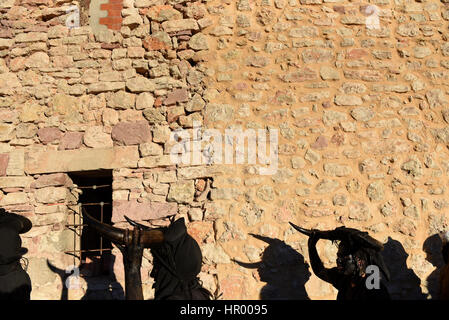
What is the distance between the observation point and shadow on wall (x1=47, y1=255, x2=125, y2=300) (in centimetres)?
575

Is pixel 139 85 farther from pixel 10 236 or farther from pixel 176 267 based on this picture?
pixel 176 267

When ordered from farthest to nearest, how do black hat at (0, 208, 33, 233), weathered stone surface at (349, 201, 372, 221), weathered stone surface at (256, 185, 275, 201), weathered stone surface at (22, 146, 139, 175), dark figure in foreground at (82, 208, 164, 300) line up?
weathered stone surface at (22, 146, 139, 175) → weathered stone surface at (256, 185, 275, 201) → weathered stone surface at (349, 201, 372, 221) → black hat at (0, 208, 33, 233) → dark figure in foreground at (82, 208, 164, 300)

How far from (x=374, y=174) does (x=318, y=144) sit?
0.57 metres

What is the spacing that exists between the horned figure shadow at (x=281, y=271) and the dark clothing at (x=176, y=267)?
3.84 ft

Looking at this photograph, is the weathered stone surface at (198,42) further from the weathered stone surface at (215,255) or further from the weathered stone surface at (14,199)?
the weathered stone surface at (14,199)

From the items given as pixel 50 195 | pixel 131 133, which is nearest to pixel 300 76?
pixel 131 133

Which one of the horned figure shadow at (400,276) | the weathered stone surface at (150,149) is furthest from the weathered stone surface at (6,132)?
the horned figure shadow at (400,276)

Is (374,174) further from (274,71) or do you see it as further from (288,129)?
(274,71)

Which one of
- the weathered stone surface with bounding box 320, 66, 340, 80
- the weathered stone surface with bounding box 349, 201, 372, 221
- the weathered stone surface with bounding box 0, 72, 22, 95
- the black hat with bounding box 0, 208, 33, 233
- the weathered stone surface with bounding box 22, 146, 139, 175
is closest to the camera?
the black hat with bounding box 0, 208, 33, 233

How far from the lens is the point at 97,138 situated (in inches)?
240

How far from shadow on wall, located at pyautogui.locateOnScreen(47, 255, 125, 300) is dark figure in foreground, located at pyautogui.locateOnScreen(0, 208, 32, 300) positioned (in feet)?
3.43

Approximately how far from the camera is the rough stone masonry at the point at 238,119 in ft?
18.3

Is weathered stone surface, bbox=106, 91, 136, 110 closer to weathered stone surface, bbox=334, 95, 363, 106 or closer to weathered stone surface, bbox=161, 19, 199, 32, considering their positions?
weathered stone surface, bbox=161, 19, 199, 32

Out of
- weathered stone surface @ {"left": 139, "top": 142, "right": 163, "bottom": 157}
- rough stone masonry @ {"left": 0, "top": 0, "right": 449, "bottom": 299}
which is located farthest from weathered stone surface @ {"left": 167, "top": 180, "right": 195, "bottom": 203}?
weathered stone surface @ {"left": 139, "top": 142, "right": 163, "bottom": 157}
